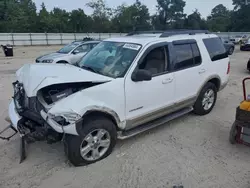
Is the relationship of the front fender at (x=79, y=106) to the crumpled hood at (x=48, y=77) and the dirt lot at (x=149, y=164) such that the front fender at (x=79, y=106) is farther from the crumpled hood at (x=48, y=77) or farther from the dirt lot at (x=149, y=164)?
the dirt lot at (x=149, y=164)

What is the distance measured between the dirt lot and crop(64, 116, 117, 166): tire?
5.0 inches

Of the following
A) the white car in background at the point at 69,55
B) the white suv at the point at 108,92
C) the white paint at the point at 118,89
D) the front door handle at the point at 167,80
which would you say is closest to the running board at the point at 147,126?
the white suv at the point at 108,92

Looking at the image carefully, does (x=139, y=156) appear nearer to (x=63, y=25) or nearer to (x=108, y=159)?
(x=108, y=159)

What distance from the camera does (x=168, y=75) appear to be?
12.8ft

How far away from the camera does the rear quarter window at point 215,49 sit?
15.8ft

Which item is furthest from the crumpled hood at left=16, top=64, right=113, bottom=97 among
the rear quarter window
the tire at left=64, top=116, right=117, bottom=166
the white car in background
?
the white car in background

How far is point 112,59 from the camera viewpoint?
3721mm

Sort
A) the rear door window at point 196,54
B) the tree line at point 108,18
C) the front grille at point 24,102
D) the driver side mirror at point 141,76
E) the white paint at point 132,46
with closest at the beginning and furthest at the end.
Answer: the front grille at point 24,102, the driver side mirror at point 141,76, the white paint at point 132,46, the rear door window at point 196,54, the tree line at point 108,18

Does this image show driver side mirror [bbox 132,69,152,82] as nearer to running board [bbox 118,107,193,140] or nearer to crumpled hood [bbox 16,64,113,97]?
crumpled hood [bbox 16,64,113,97]

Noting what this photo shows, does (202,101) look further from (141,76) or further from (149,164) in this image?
(149,164)

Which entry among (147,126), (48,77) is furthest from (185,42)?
(48,77)

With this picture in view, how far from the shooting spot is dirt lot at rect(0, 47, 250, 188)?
2.90m

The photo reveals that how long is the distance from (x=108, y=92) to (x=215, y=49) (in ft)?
10.1

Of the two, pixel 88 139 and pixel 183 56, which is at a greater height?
pixel 183 56
